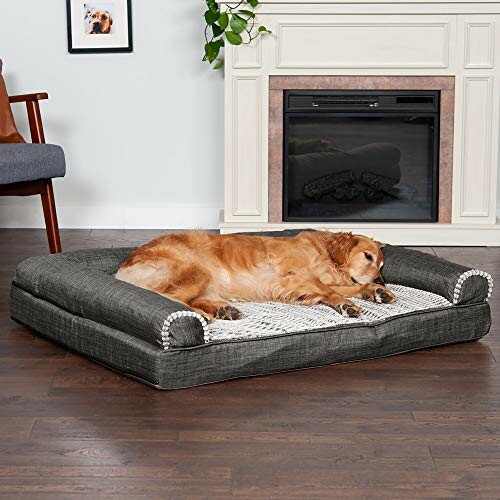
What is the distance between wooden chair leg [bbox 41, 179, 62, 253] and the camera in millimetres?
4617

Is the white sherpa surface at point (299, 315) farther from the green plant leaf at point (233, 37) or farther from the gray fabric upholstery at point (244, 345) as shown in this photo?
the green plant leaf at point (233, 37)

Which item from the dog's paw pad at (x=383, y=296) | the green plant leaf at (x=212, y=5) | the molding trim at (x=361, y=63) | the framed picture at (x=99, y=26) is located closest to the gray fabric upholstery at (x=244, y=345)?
the dog's paw pad at (x=383, y=296)

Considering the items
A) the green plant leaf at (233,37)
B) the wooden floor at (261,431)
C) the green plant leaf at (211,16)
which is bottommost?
the wooden floor at (261,431)

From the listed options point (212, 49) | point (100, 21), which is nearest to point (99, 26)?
point (100, 21)

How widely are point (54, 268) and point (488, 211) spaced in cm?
266

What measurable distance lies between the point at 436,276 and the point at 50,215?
6.73ft

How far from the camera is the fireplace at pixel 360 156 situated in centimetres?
510

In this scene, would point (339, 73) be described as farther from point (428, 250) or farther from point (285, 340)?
point (285, 340)

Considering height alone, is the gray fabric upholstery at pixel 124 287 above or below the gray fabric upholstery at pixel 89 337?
above

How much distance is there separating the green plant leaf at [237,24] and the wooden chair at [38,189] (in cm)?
102

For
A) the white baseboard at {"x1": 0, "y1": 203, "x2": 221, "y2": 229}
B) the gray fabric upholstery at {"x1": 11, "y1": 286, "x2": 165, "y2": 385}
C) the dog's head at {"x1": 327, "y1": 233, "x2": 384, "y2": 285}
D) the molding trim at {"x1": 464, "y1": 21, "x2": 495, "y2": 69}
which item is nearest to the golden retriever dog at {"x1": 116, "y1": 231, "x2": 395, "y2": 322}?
the dog's head at {"x1": 327, "y1": 233, "x2": 384, "y2": 285}

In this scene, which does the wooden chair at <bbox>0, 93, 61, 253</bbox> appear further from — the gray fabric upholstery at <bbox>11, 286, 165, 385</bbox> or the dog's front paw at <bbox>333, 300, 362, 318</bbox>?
the dog's front paw at <bbox>333, 300, 362, 318</bbox>

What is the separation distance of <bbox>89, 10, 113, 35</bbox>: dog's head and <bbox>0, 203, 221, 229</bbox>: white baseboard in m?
1.00

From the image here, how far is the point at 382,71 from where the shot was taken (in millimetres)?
5016
